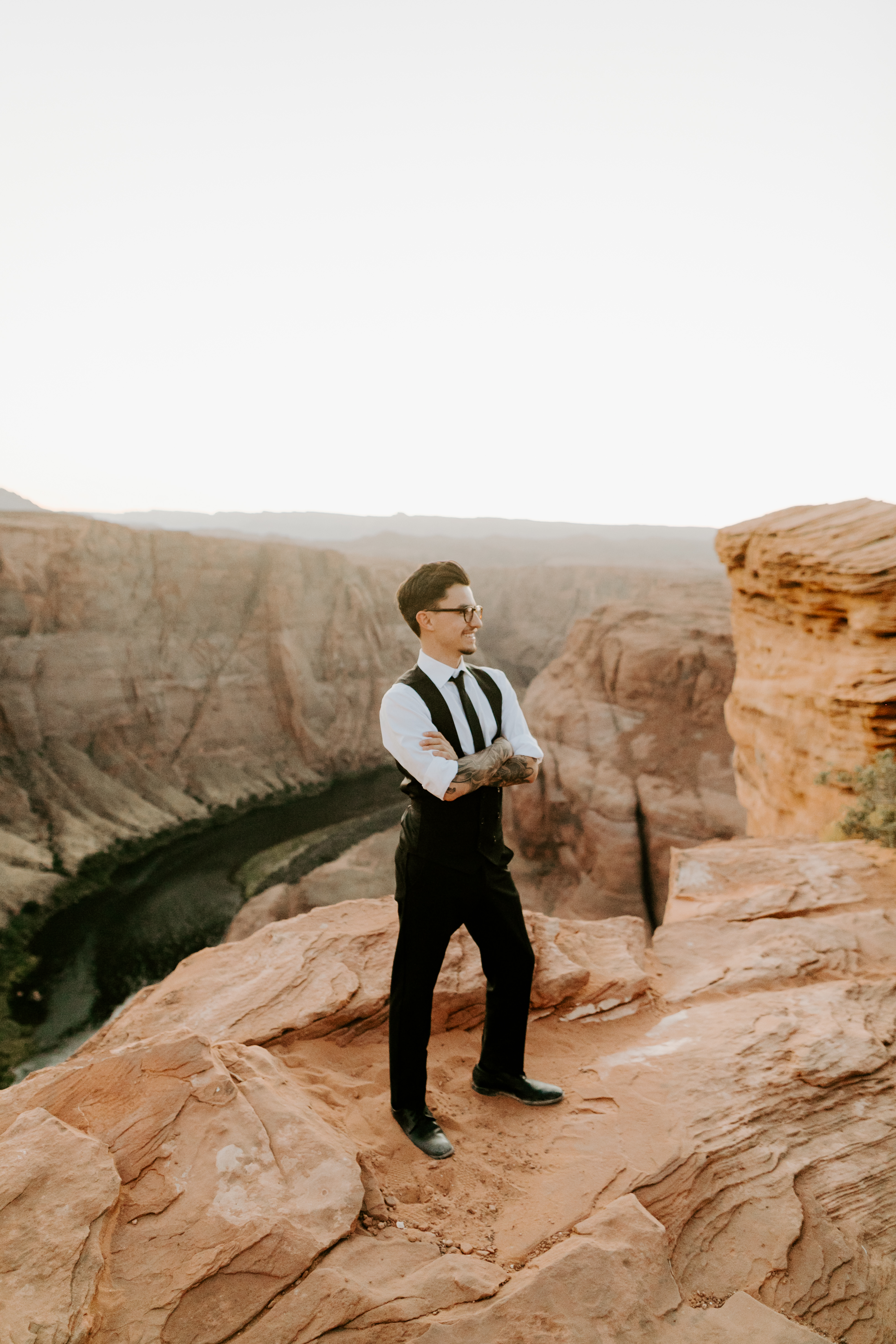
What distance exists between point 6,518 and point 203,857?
1517 centimetres

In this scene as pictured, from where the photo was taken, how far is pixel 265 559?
3444 centimetres

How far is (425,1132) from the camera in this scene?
2.50 metres

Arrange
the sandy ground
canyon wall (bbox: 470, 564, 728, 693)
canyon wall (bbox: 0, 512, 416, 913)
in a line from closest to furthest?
the sandy ground < canyon wall (bbox: 0, 512, 416, 913) < canyon wall (bbox: 470, 564, 728, 693)

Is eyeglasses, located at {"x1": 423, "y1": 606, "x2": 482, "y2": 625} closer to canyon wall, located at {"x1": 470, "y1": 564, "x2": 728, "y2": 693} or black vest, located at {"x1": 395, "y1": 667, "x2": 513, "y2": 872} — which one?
black vest, located at {"x1": 395, "y1": 667, "x2": 513, "y2": 872}

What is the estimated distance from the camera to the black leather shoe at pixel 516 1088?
2.78 meters

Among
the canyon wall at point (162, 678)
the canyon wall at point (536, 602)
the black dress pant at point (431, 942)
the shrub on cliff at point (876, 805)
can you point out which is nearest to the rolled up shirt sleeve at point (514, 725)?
the black dress pant at point (431, 942)

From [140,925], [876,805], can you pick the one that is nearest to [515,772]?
[876,805]

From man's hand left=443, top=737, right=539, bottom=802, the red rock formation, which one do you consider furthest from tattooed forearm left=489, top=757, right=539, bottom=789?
the red rock formation

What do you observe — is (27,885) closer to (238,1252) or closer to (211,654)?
(211,654)

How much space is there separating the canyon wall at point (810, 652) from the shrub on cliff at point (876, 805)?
0.45 metres

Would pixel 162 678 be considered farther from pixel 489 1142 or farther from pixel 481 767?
pixel 481 767

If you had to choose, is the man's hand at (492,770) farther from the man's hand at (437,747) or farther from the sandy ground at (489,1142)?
the sandy ground at (489,1142)

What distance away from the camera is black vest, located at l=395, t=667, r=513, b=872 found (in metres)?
2.49

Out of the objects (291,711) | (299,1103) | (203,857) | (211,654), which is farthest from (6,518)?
(299,1103)
